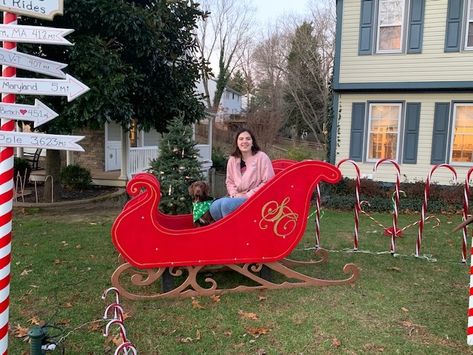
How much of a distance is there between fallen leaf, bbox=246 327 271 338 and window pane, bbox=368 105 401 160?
9790mm

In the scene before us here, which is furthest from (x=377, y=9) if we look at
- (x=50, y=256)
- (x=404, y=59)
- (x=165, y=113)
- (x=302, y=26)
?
(x=302, y=26)

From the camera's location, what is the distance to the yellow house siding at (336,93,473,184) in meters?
11.7

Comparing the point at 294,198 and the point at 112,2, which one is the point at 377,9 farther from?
the point at 294,198

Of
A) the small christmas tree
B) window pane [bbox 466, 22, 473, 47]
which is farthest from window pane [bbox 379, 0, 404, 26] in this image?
the small christmas tree

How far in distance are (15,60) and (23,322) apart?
96.7 inches

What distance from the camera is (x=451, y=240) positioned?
721 centimetres

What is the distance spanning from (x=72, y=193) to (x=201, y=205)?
26.6 ft

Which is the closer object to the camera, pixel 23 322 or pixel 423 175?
pixel 23 322

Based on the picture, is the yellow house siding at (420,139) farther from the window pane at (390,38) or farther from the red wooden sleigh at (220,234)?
the red wooden sleigh at (220,234)

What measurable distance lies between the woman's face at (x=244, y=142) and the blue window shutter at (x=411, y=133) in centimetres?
889

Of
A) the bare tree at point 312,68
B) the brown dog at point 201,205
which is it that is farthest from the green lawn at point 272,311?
the bare tree at point 312,68

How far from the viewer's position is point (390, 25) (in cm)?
1197

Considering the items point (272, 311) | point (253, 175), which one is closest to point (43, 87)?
point (253, 175)

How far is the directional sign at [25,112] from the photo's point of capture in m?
2.77
